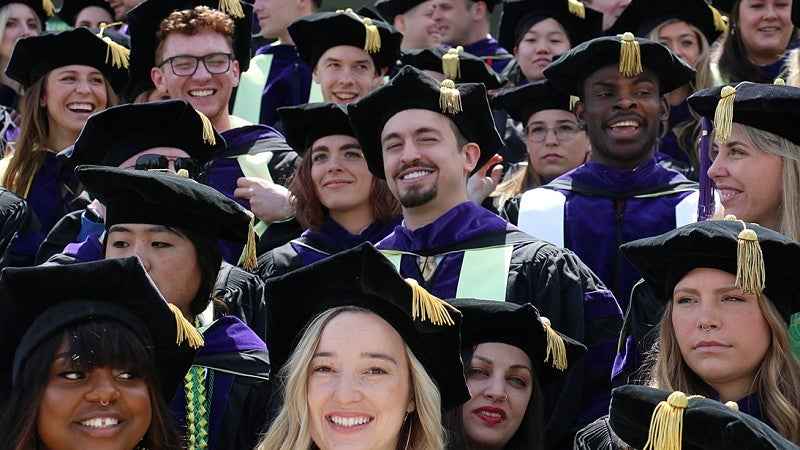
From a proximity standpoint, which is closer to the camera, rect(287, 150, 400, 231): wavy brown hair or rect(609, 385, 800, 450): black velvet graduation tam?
rect(609, 385, 800, 450): black velvet graduation tam

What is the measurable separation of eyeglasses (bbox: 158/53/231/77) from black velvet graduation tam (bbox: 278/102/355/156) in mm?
594

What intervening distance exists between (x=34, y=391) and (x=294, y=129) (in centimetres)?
271


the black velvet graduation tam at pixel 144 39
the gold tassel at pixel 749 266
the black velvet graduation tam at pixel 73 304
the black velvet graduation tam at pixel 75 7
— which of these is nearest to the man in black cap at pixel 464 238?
the gold tassel at pixel 749 266

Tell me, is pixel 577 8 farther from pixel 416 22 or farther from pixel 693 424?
pixel 693 424

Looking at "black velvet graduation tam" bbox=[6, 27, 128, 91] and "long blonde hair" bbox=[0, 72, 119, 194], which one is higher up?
"black velvet graduation tam" bbox=[6, 27, 128, 91]

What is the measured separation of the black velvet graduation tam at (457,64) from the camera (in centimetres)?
814

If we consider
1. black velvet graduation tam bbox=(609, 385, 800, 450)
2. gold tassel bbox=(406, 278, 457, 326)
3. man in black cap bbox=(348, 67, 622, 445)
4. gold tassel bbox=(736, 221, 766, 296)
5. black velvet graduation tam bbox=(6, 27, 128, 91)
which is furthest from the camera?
black velvet graduation tam bbox=(6, 27, 128, 91)

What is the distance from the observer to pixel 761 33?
8.03m

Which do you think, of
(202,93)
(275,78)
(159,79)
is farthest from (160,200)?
(275,78)

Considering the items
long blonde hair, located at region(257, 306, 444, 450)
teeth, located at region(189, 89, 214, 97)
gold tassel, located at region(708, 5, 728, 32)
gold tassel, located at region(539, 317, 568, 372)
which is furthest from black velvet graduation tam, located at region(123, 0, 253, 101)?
long blonde hair, located at region(257, 306, 444, 450)

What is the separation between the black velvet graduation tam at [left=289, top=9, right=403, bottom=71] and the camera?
803 centimetres

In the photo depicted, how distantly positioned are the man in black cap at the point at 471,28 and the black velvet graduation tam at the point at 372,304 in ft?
15.6

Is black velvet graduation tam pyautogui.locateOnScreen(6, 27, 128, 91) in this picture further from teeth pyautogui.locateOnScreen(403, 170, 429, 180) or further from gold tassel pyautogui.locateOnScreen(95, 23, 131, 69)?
teeth pyautogui.locateOnScreen(403, 170, 429, 180)

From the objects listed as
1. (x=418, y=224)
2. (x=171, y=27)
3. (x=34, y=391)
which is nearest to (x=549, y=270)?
(x=418, y=224)
